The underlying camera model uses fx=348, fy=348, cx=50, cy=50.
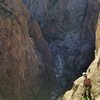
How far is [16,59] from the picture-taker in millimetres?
44500

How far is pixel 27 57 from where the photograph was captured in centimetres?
4703

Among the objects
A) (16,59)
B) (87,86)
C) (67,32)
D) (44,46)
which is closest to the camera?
(87,86)

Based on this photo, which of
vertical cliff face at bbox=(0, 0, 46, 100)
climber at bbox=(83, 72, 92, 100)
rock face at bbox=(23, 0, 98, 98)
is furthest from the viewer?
rock face at bbox=(23, 0, 98, 98)

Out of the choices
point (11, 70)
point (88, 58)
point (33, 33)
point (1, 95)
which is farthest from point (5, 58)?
point (88, 58)

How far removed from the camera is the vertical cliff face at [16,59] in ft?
138

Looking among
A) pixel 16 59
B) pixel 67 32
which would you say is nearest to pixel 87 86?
pixel 16 59

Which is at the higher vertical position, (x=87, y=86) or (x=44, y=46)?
(x=44, y=46)

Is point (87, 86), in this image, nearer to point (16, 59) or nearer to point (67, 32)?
point (16, 59)

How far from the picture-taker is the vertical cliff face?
42.1 m

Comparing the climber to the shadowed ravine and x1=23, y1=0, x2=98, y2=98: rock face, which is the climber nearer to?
the shadowed ravine

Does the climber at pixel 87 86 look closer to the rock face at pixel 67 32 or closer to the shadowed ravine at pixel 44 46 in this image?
the shadowed ravine at pixel 44 46

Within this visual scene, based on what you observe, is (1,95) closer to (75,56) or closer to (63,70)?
(63,70)

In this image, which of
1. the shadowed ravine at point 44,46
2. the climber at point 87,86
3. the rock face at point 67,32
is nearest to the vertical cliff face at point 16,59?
the shadowed ravine at point 44,46

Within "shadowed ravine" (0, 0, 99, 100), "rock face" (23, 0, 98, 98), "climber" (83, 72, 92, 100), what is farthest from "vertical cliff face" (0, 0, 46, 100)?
"climber" (83, 72, 92, 100)
